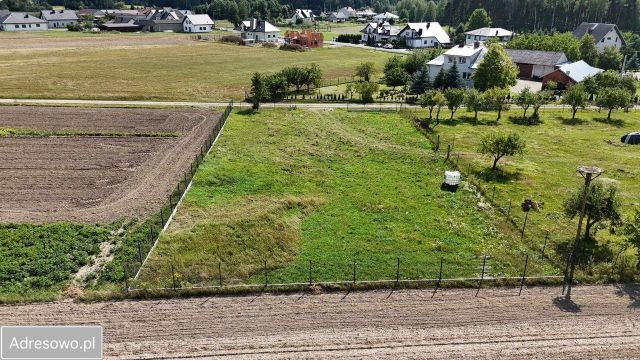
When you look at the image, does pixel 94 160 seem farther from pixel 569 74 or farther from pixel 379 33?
pixel 379 33

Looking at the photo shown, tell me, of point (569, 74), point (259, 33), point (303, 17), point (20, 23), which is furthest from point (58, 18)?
point (569, 74)

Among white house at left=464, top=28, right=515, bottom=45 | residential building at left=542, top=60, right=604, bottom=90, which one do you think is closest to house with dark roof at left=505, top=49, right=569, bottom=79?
residential building at left=542, top=60, right=604, bottom=90

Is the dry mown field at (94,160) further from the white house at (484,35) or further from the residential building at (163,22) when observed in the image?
the residential building at (163,22)

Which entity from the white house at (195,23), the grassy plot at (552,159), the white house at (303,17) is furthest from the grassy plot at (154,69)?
the white house at (303,17)

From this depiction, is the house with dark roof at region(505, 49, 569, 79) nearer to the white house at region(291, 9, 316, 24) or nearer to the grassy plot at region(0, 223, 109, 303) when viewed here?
the grassy plot at region(0, 223, 109, 303)

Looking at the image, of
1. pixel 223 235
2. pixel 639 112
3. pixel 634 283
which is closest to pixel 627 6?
pixel 639 112
